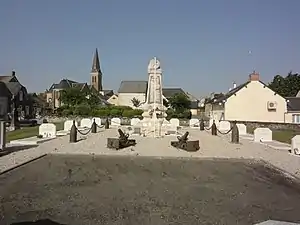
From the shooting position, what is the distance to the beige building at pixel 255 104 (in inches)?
2240

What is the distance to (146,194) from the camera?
10.1m

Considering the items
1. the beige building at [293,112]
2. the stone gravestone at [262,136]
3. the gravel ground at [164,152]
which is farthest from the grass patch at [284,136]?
the beige building at [293,112]

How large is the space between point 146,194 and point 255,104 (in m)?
49.8

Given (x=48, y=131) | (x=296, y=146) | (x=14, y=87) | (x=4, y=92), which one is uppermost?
(x=14, y=87)

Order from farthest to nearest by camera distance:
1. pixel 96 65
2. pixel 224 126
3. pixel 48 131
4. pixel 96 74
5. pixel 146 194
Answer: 1. pixel 96 65
2. pixel 96 74
3. pixel 224 126
4. pixel 48 131
5. pixel 146 194

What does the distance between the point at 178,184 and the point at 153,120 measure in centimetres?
1868

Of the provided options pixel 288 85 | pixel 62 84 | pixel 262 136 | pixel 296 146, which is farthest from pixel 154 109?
pixel 62 84

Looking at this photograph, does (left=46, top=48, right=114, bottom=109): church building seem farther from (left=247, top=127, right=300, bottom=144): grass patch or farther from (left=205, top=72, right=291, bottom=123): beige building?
(left=247, top=127, right=300, bottom=144): grass patch

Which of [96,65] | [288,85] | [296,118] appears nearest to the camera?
[296,118]

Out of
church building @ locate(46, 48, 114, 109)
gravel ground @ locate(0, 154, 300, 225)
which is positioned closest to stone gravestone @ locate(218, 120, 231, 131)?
gravel ground @ locate(0, 154, 300, 225)

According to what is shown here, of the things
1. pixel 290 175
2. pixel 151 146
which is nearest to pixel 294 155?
pixel 290 175

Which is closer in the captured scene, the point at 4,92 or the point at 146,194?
the point at 146,194

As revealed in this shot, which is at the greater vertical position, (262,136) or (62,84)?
(62,84)

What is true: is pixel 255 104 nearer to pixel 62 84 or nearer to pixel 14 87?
pixel 14 87
